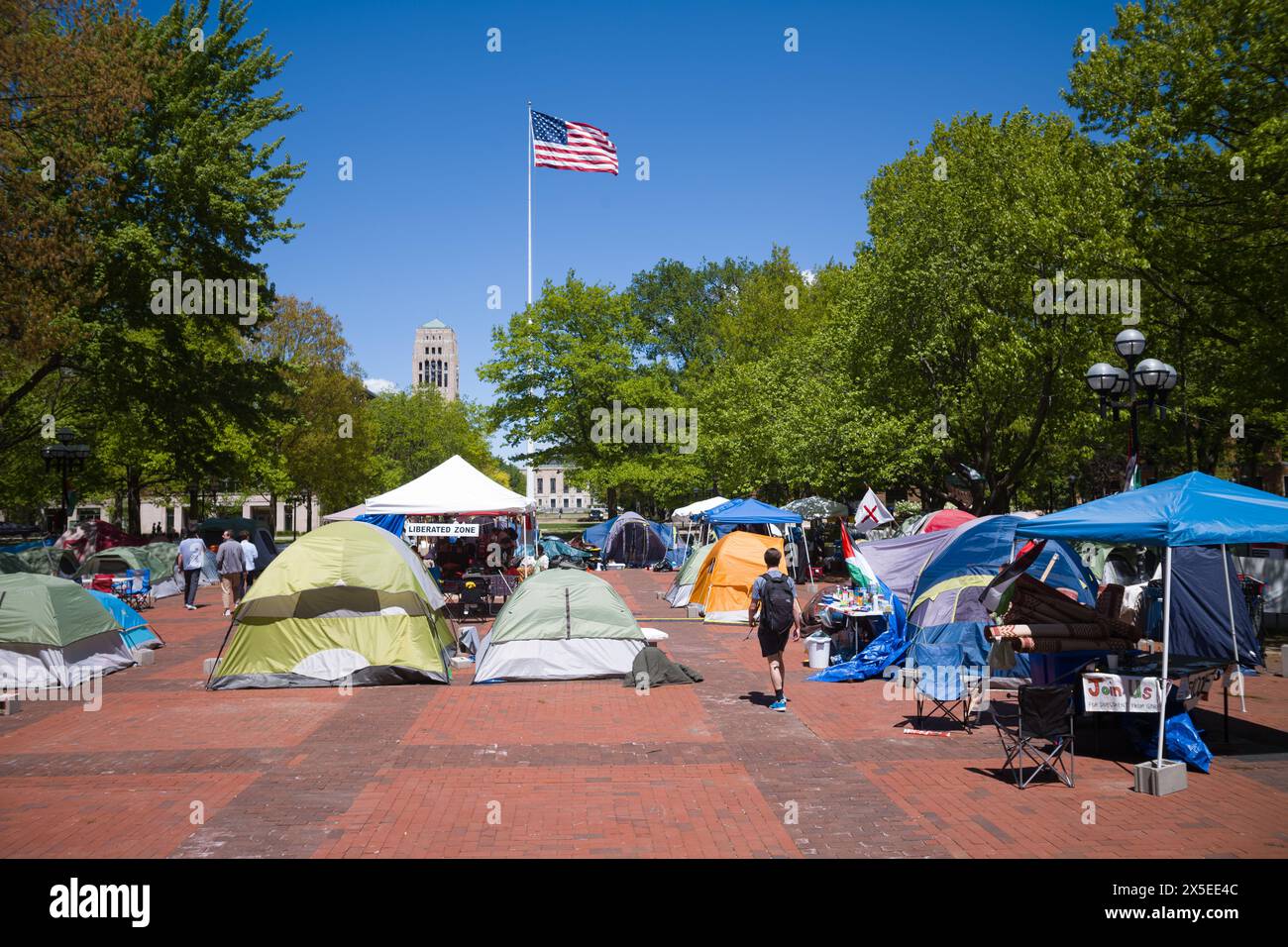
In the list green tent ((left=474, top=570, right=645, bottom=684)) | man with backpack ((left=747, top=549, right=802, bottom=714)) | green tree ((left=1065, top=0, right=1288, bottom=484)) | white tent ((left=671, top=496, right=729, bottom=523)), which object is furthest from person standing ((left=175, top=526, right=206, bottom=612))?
green tree ((left=1065, top=0, right=1288, bottom=484))

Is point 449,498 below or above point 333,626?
above

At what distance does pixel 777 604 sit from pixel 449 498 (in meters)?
9.99

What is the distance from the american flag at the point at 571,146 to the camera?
30.6 m

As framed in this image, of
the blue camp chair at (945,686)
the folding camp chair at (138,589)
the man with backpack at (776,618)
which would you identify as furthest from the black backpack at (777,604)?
the folding camp chair at (138,589)

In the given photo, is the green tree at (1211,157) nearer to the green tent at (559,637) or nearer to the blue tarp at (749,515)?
the blue tarp at (749,515)

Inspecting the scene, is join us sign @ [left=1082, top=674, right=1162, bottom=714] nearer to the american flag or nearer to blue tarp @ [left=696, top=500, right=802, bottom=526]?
blue tarp @ [left=696, top=500, right=802, bottom=526]

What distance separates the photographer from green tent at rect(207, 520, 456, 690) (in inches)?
502

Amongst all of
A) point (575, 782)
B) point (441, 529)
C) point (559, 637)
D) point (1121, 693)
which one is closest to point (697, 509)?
point (441, 529)

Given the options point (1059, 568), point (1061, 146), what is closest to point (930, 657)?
point (1059, 568)

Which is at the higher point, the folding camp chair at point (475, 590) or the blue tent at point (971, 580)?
the blue tent at point (971, 580)

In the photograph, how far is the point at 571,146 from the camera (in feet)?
102

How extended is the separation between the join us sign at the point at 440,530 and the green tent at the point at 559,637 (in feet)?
15.5

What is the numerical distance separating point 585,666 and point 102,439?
34247mm

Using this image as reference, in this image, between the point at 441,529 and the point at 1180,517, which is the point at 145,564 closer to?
the point at 441,529
